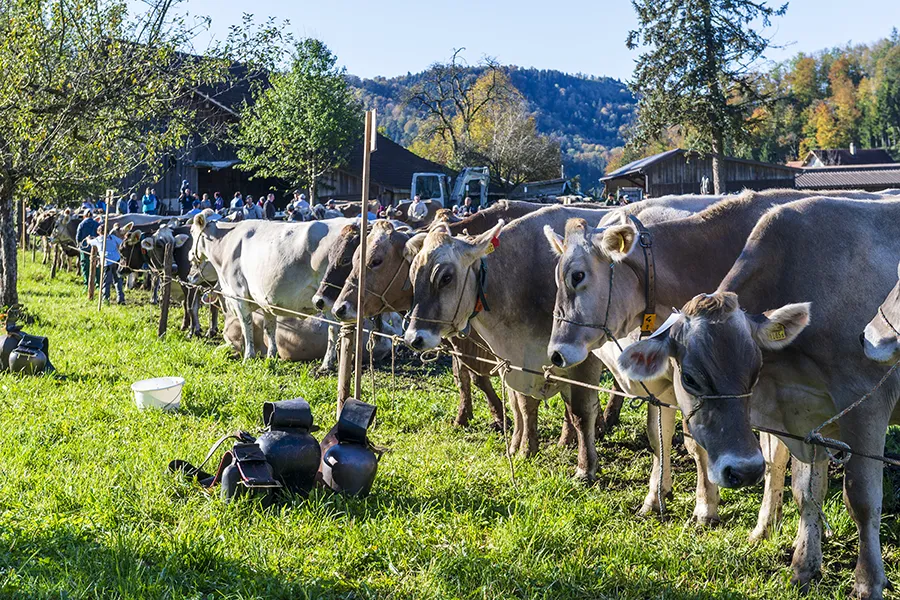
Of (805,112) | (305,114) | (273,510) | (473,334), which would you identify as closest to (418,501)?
(273,510)

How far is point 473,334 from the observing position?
781cm

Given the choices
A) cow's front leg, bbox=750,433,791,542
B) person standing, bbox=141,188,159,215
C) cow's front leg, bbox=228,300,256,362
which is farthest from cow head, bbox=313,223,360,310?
person standing, bbox=141,188,159,215

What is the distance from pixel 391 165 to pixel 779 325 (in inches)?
1718

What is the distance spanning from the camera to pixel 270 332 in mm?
11688

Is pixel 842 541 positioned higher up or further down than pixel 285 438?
further down

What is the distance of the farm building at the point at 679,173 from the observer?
4557 centimetres

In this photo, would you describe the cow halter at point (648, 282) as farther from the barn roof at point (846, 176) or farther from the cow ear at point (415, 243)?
the barn roof at point (846, 176)

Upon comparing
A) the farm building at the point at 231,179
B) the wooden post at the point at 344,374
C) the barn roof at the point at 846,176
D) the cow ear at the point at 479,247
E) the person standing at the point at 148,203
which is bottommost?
the wooden post at the point at 344,374

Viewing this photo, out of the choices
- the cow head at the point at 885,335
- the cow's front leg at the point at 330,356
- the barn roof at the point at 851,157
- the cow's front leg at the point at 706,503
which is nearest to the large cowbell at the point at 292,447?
the cow's front leg at the point at 706,503

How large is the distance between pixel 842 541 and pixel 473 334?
3688mm

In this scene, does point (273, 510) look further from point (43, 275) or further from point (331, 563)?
point (43, 275)

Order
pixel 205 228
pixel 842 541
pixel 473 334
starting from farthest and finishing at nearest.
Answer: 1. pixel 205 228
2. pixel 473 334
3. pixel 842 541

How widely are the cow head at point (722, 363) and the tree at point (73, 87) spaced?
12.0 m

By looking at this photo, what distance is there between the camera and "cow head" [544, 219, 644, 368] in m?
5.19
